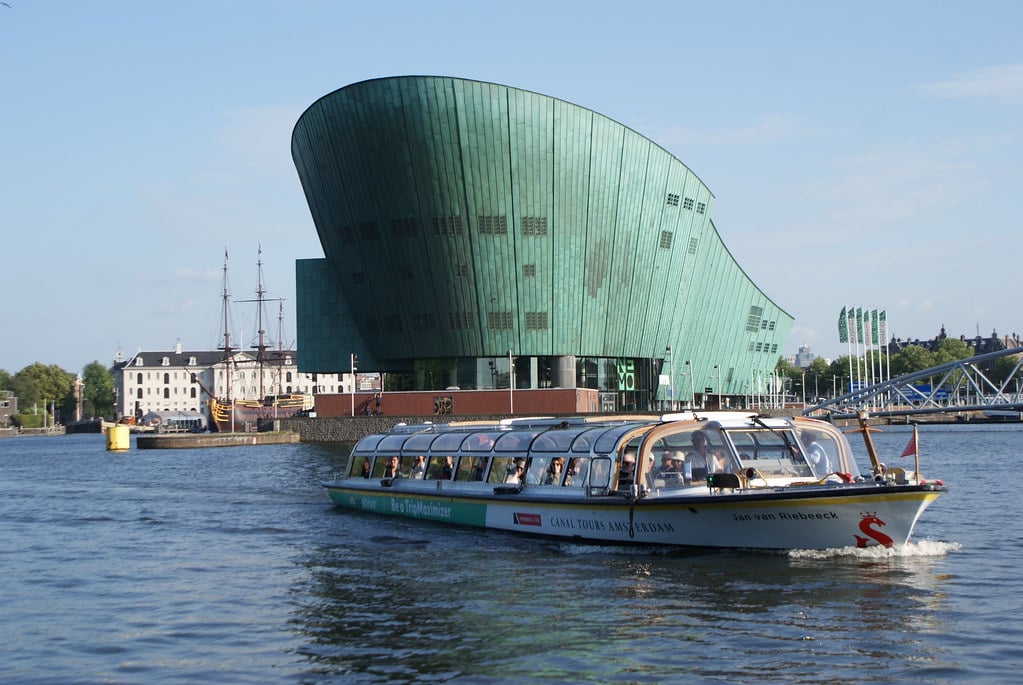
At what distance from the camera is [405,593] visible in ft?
70.9

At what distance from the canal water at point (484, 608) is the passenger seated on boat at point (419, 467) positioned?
1.50 m

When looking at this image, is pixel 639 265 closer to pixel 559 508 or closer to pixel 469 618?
pixel 559 508

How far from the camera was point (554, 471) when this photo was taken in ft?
92.7

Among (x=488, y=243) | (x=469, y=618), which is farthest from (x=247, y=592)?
(x=488, y=243)

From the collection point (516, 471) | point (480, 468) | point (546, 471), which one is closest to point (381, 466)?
point (480, 468)

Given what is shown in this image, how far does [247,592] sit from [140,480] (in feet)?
120

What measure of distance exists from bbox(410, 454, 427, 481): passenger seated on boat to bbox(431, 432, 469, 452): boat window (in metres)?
0.62

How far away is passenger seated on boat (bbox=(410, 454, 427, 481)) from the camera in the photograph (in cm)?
3394

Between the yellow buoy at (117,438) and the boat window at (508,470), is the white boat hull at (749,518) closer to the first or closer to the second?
the boat window at (508,470)

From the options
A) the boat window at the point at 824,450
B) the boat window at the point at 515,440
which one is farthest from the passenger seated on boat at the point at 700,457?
the boat window at the point at 515,440

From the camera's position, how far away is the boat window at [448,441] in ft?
107

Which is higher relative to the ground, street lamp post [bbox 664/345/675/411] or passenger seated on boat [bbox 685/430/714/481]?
street lamp post [bbox 664/345/675/411]

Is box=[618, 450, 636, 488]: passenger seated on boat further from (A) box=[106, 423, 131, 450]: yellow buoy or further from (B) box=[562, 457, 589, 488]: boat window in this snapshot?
(A) box=[106, 423, 131, 450]: yellow buoy

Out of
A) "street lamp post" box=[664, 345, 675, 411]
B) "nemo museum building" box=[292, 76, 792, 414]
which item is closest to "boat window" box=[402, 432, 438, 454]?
"nemo museum building" box=[292, 76, 792, 414]
